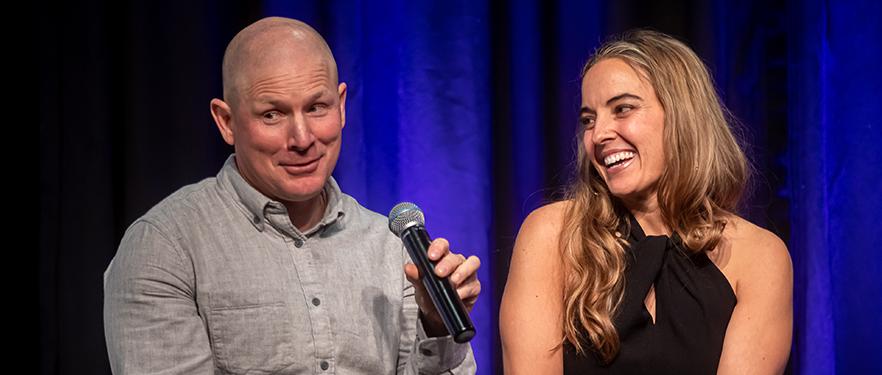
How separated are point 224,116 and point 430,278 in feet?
2.20

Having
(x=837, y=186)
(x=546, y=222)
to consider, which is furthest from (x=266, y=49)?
(x=837, y=186)

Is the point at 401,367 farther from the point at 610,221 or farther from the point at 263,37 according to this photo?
the point at 263,37

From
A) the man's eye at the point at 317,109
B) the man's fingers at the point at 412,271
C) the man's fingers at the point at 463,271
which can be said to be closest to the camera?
the man's fingers at the point at 463,271

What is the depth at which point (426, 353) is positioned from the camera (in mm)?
1902

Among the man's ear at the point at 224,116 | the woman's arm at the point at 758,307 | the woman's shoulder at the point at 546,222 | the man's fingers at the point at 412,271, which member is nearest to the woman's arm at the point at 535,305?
the woman's shoulder at the point at 546,222

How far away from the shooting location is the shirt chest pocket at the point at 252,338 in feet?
6.11

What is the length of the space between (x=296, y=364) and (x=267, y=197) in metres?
0.34

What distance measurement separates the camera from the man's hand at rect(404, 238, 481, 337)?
153 centimetres

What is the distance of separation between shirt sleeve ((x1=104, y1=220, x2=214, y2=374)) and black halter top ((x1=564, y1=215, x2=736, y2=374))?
0.82 meters

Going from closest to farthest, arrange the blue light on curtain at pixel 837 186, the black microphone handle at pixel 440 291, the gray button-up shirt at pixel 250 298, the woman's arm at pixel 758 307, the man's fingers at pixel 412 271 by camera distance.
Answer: the black microphone handle at pixel 440 291 < the man's fingers at pixel 412 271 < the gray button-up shirt at pixel 250 298 < the woman's arm at pixel 758 307 < the blue light on curtain at pixel 837 186

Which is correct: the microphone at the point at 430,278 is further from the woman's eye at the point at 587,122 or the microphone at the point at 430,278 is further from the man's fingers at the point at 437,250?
the woman's eye at the point at 587,122

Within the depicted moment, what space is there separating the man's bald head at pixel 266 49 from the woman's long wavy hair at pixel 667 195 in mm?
692

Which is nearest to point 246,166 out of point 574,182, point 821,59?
point 574,182

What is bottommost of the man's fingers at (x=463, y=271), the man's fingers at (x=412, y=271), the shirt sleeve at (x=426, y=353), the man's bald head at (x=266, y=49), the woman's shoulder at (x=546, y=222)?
the shirt sleeve at (x=426, y=353)
